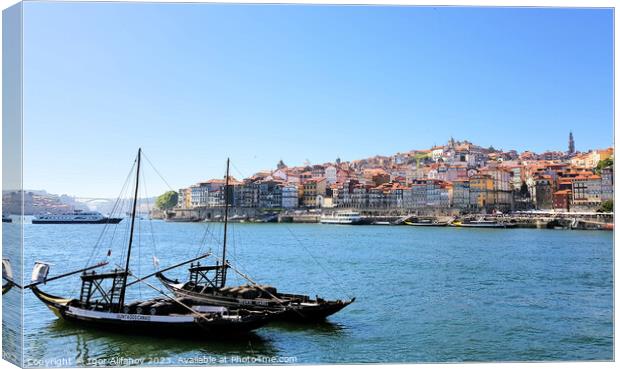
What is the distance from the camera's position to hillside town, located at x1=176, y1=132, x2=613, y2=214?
111ft

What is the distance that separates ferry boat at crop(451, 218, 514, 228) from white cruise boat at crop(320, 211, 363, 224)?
5689mm

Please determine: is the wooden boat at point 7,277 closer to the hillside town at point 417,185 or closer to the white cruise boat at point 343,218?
the hillside town at point 417,185

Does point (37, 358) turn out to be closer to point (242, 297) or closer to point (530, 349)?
point (242, 297)

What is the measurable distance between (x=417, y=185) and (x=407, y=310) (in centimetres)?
3336

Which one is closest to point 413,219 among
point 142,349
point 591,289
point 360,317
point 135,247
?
point 135,247

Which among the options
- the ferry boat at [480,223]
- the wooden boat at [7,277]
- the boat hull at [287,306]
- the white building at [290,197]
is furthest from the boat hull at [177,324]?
the white building at [290,197]

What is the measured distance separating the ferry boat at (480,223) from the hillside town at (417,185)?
226 cm

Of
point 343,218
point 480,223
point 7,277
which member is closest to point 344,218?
point 343,218

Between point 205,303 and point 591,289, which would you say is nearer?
point 205,303

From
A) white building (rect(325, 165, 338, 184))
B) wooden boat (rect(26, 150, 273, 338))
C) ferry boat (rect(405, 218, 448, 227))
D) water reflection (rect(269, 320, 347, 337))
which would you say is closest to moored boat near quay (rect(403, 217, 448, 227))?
ferry boat (rect(405, 218, 448, 227))

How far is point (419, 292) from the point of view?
10.7 m

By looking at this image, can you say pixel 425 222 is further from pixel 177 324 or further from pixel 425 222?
pixel 177 324

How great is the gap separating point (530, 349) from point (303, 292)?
4504 millimetres

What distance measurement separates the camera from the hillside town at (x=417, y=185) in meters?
33.9
